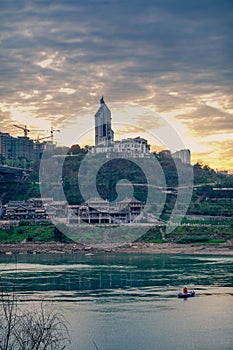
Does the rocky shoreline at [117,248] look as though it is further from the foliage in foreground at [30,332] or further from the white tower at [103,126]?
the white tower at [103,126]

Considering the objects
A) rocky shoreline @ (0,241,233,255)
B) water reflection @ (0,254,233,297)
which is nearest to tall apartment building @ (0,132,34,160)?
rocky shoreline @ (0,241,233,255)

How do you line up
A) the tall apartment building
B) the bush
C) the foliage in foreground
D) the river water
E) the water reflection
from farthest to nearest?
the tall apartment building → the bush → the water reflection → the river water → the foliage in foreground

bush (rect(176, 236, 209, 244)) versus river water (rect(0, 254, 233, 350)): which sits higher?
bush (rect(176, 236, 209, 244))

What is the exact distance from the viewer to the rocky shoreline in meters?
35.4

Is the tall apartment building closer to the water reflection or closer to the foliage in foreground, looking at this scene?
the water reflection

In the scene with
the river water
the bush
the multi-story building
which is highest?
the multi-story building

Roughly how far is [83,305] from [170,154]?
2008 inches

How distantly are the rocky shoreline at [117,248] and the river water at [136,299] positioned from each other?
418 cm

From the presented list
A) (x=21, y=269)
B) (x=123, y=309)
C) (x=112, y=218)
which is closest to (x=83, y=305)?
(x=123, y=309)

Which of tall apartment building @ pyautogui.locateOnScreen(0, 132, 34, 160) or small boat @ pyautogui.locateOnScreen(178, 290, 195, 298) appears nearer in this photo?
small boat @ pyautogui.locateOnScreen(178, 290, 195, 298)

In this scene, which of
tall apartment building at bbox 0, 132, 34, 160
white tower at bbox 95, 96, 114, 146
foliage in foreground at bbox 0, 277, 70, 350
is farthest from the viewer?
tall apartment building at bbox 0, 132, 34, 160

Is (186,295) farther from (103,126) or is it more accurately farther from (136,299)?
(103,126)

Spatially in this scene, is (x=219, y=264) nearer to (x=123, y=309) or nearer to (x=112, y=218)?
(x=123, y=309)

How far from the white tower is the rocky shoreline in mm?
31728
